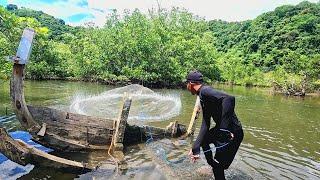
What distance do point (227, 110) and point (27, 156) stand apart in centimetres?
460

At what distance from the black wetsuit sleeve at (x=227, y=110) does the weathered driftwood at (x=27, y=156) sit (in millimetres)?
3794

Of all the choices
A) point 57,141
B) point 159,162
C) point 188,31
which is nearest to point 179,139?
point 159,162

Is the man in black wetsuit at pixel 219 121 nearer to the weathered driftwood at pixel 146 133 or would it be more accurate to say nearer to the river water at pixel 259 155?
the river water at pixel 259 155

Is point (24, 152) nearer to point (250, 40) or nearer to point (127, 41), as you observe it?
point (127, 41)

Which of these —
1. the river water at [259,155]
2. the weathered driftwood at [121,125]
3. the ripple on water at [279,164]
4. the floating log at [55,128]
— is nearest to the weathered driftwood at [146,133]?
the floating log at [55,128]

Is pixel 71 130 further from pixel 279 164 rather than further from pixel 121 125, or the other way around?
pixel 279 164

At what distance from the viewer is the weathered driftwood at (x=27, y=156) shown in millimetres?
7281

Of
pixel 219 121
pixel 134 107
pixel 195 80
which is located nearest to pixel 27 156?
pixel 195 80

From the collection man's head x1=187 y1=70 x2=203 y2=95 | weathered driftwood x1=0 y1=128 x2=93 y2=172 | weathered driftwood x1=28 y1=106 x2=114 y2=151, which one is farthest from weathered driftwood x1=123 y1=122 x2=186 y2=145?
man's head x1=187 y1=70 x2=203 y2=95

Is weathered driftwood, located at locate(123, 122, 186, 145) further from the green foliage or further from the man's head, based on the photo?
the green foliage

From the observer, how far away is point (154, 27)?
4744cm

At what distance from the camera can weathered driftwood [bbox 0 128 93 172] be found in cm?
728

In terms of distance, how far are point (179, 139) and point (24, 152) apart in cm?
605

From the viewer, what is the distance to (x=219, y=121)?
21.4ft
